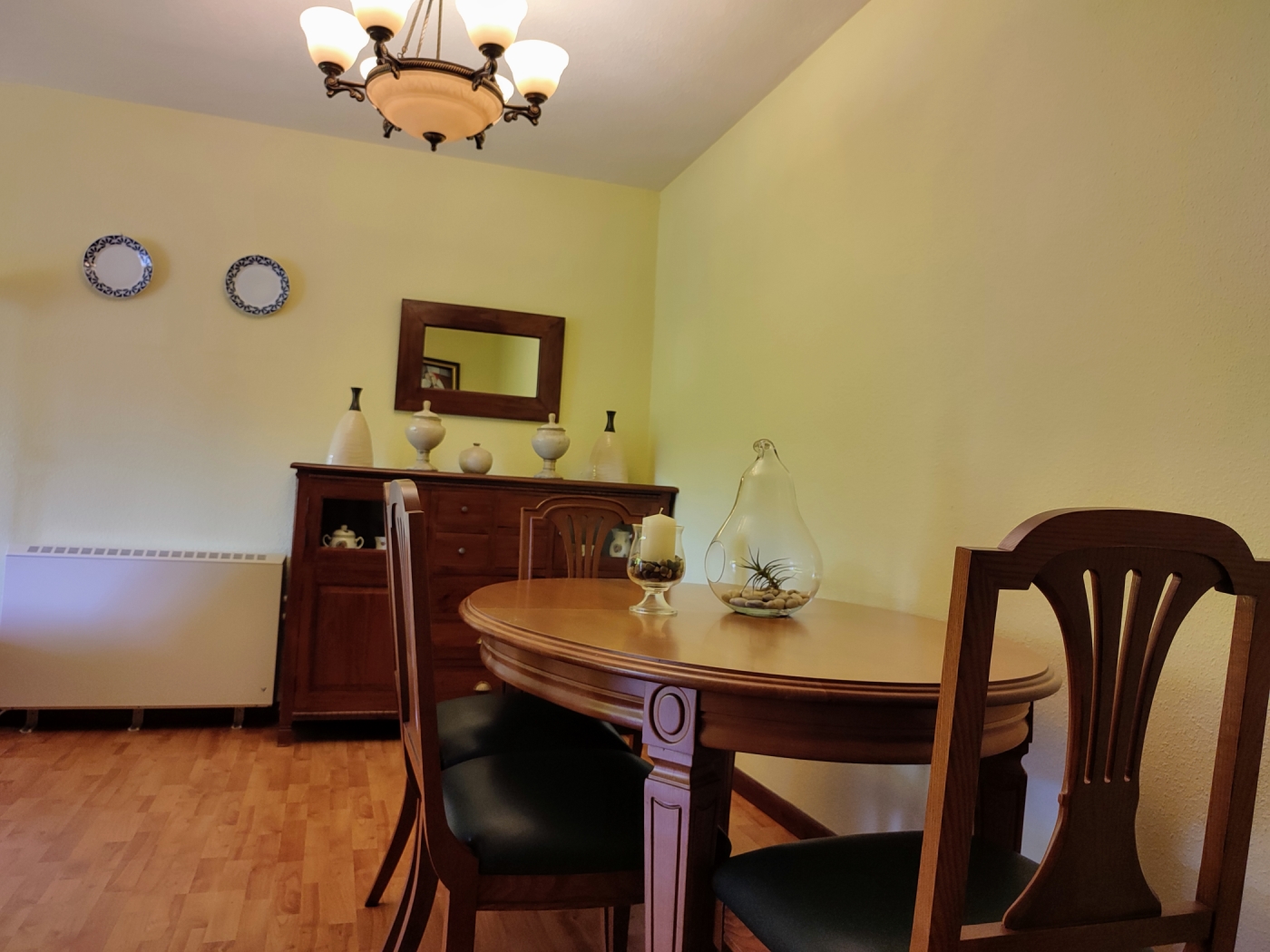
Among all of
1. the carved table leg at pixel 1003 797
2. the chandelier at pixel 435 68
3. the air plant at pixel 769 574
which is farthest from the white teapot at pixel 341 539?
the carved table leg at pixel 1003 797

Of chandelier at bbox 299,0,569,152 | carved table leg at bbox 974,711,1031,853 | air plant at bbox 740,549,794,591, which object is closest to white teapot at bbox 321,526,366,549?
chandelier at bbox 299,0,569,152

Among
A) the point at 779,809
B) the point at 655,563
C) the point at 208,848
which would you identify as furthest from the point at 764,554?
the point at 208,848

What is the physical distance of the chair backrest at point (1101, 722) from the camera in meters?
0.79

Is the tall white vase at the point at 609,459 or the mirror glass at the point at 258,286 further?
the tall white vase at the point at 609,459

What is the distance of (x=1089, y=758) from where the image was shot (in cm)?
86

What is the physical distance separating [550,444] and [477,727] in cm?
208

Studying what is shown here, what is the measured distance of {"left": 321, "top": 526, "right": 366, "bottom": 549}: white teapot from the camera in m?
3.22

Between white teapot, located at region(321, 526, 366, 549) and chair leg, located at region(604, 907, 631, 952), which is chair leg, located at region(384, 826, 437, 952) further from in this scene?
white teapot, located at region(321, 526, 366, 549)

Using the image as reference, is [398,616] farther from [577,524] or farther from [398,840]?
[577,524]

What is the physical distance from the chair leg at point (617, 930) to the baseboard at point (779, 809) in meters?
0.70

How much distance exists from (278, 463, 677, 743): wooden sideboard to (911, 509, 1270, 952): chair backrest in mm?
2533

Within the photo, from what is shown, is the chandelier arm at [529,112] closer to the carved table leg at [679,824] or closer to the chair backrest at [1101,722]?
the carved table leg at [679,824]

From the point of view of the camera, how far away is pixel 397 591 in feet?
4.97

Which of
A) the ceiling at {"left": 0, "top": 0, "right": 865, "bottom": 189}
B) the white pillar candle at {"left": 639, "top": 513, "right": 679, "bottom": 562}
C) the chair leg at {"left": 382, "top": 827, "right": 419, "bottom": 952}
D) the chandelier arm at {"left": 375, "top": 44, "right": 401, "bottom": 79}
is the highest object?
the ceiling at {"left": 0, "top": 0, "right": 865, "bottom": 189}
